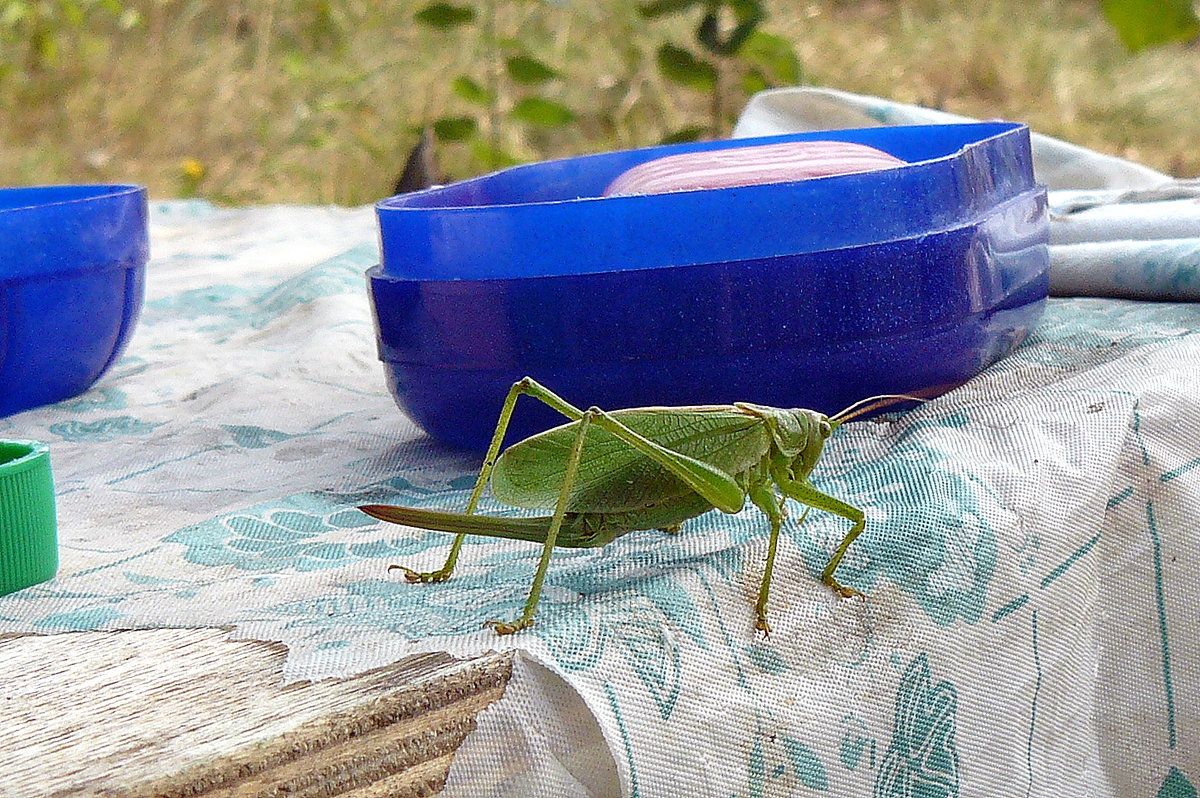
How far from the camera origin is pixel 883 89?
2.74 m

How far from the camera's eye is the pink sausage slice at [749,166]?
675mm

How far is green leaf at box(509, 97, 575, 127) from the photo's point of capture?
1.69m

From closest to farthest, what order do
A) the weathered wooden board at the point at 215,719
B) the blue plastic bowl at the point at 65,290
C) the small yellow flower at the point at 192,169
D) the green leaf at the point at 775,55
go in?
the weathered wooden board at the point at 215,719
the blue plastic bowl at the point at 65,290
the green leaf at the point at 775,55
the small yellow flower at the point at 192,169

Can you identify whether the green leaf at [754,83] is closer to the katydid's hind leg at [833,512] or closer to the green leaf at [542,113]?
the green leaf at [542,113]

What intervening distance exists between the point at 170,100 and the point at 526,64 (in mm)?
1728

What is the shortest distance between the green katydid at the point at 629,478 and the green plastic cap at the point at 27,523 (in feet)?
0.47

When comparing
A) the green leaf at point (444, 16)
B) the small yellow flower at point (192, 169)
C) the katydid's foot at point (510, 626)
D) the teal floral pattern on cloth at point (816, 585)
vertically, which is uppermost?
the green leaf at point (444, 16)

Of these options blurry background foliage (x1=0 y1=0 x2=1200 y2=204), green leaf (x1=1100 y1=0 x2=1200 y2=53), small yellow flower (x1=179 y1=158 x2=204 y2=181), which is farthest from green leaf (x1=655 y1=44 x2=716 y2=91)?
small yellow flower (x1=179 y1=158 x2=204 y2=181)

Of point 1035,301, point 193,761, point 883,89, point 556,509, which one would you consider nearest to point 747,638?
point 556,509

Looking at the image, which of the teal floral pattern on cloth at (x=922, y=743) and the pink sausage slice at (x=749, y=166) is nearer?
the teal floral pattern on cloth at (x=922, y=743)

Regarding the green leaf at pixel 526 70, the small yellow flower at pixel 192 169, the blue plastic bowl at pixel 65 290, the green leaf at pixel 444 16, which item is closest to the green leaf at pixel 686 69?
the green leaf at pixel 526 70

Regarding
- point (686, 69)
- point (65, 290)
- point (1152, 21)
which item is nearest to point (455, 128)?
point (686, 69)

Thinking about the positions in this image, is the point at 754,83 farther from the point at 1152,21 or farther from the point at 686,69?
the point at 1152,21

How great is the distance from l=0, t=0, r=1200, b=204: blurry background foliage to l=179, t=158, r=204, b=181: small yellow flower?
0.01m
